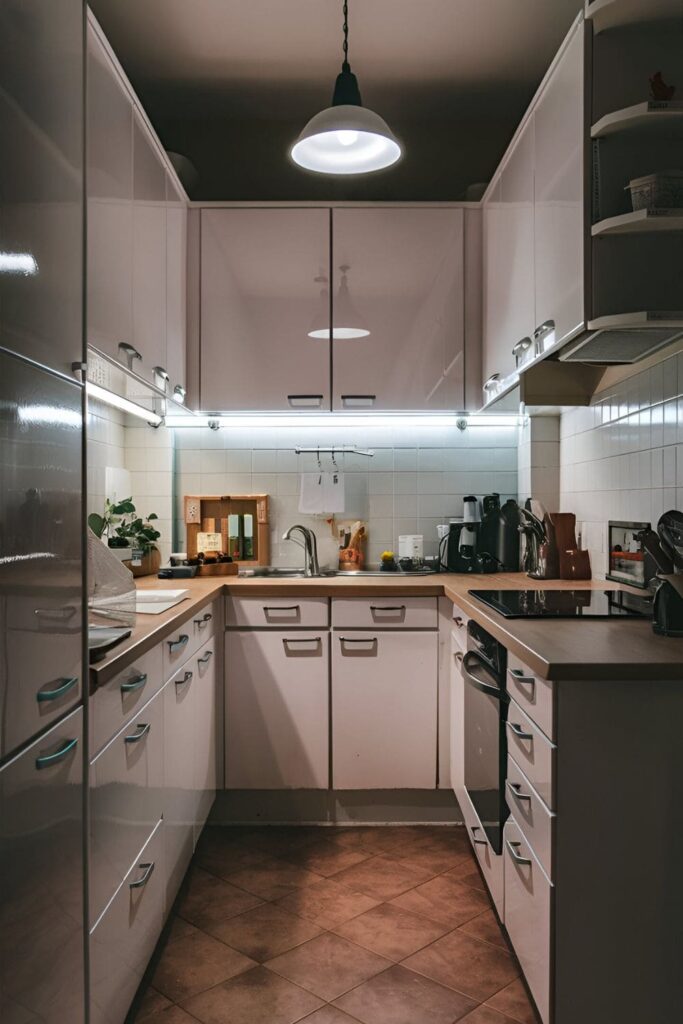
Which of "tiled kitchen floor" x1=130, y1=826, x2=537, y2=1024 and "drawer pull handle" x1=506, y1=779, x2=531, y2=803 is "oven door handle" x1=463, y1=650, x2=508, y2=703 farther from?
"tiled kitchen floor" x1=130, y1=826, x2=537, y2=1024

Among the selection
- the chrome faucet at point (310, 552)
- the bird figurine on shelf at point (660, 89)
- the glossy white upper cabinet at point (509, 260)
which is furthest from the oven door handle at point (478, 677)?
the bird figurine on shelf at point (660, 89)

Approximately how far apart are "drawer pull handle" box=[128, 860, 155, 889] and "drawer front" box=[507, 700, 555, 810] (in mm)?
899

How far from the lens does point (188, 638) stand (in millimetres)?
2545

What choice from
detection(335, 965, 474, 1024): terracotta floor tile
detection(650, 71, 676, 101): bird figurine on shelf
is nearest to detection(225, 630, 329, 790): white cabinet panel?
detection(335, 965, 474, 1024): terracotta floor tile

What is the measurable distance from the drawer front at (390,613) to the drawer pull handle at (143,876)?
4.41 ft

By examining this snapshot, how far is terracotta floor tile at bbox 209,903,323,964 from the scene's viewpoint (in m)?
2.29

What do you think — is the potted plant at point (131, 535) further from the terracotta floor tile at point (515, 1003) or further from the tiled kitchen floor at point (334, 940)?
the terracotta floor tile at point (515, 1003)

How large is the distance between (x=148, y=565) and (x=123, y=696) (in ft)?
6.09

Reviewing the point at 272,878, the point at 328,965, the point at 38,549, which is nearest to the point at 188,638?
the point at 272,878

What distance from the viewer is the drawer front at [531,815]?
1630 mm

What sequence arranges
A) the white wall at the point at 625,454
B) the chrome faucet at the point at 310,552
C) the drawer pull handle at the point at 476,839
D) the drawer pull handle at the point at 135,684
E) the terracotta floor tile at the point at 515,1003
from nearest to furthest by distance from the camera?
the drawer pull handle at the point at 135,684, the terracotta floor tile at the point at 515,1003, the drawer pull handle at the point at 476,839, the white wall at the point at 625,454, the chrome faucet at the point at 310,552

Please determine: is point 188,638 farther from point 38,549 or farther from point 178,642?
point 38,549

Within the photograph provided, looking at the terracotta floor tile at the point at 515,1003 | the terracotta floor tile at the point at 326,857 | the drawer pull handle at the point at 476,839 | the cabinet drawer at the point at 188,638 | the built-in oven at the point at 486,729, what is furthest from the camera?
the terracotta floor tile at the point at 326,857

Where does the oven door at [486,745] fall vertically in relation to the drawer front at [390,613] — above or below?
below
